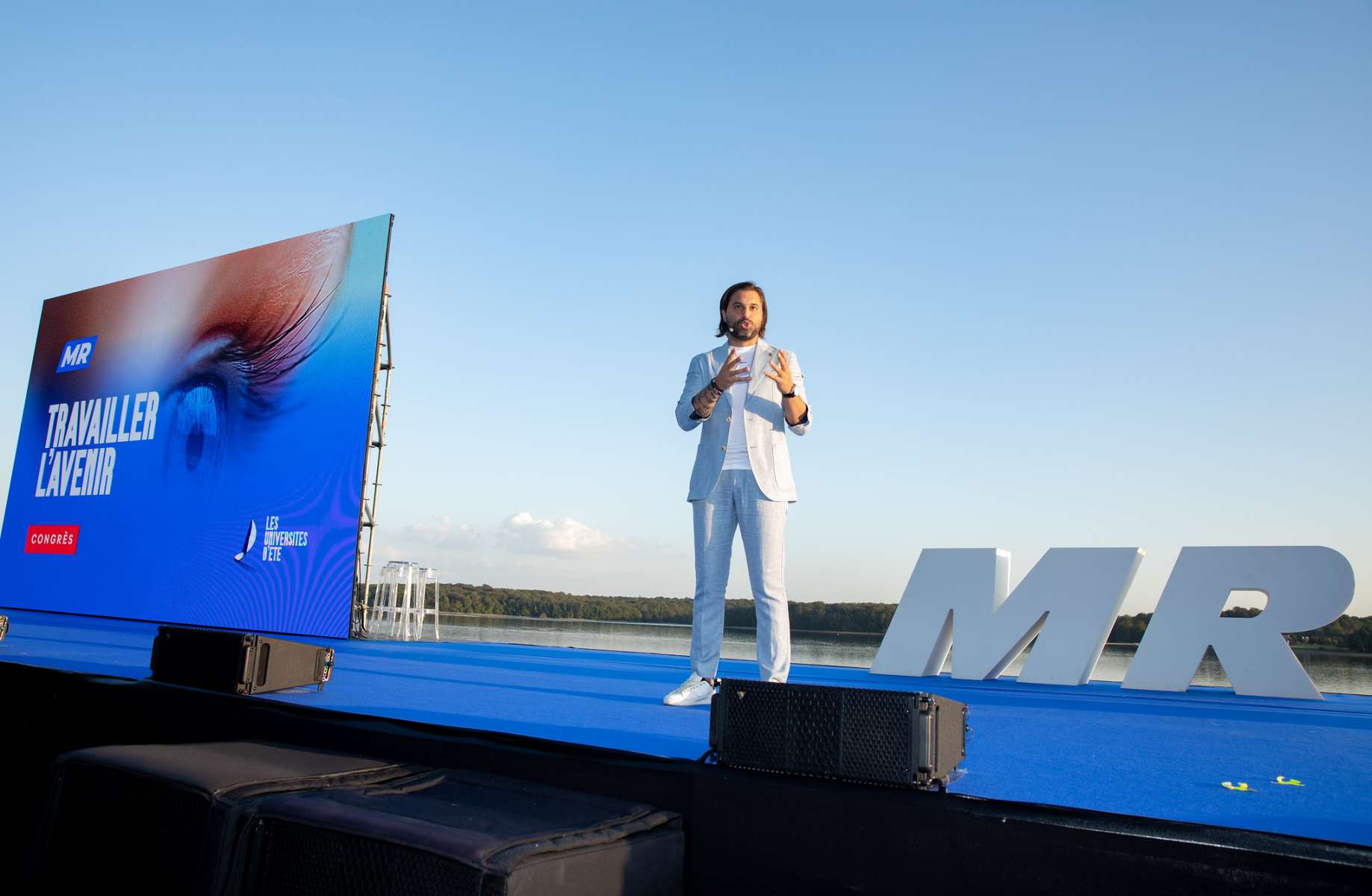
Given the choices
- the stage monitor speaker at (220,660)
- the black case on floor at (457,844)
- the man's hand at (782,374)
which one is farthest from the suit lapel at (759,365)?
the stage monitor speaker at (220,660)

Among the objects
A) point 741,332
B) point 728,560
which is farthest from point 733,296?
point 728,560

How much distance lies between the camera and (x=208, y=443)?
6.51 m

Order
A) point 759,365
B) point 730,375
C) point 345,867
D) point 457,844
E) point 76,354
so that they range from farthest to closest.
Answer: point 76,354 < point 759,365 < point 730,375 < point 345,867 < point 457,844

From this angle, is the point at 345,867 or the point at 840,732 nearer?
the point at 345,867

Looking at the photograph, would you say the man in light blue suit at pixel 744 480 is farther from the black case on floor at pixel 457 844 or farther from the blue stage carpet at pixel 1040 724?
the black case on floor at pixel 457 844

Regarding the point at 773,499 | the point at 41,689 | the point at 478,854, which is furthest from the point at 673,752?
the point at 41,689

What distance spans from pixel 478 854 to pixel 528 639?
6.43 m

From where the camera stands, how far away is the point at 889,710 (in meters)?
1.25

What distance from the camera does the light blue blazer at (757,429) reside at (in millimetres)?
2426

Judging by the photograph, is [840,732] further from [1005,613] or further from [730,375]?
[1005,613]

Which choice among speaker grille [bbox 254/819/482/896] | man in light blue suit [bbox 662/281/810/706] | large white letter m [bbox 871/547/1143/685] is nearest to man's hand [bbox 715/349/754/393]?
man in light blue suit [bbox 662/281/810/706]

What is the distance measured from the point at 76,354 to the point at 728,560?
A: 7.92 m

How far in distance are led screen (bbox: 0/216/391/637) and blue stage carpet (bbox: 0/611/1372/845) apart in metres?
1.46

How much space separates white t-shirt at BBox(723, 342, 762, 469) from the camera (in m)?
2.46
